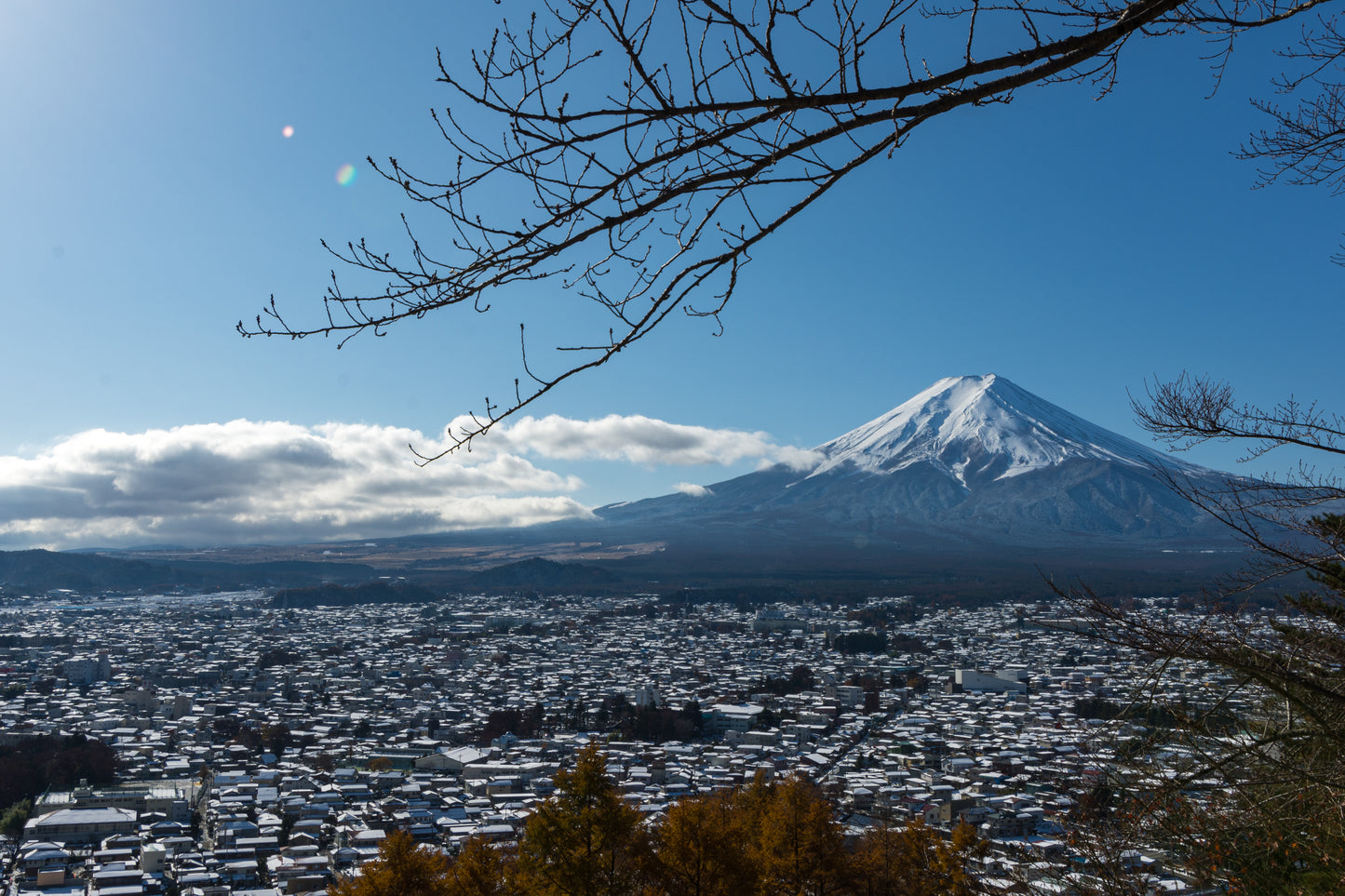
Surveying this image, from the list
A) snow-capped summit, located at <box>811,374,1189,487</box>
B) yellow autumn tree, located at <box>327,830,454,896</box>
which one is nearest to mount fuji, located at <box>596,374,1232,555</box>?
snow-capped summit, located at <box>811,374,1189,487</box>

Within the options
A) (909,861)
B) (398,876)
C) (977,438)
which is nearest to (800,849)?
(909,861)

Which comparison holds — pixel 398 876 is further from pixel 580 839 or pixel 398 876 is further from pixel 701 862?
pixel 701 862

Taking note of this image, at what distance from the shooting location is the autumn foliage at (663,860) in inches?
299

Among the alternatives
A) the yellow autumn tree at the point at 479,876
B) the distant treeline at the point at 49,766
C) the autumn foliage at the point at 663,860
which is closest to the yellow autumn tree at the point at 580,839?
the autumn foliage at the point at 663,860

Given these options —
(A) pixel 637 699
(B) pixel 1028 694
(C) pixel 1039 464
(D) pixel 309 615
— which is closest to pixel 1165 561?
(C) pixel 1039 464

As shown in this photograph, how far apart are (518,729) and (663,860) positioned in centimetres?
1718

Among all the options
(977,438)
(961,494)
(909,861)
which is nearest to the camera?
(909,861)

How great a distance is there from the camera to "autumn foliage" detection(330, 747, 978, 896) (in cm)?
761

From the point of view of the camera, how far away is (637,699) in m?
26.9

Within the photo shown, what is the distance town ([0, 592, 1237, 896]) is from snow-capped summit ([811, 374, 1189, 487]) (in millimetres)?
81396

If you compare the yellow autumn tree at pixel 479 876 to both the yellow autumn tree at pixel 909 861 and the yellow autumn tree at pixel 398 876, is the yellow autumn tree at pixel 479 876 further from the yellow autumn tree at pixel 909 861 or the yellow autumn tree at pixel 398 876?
the yellow autumn tree at pixel 909 861

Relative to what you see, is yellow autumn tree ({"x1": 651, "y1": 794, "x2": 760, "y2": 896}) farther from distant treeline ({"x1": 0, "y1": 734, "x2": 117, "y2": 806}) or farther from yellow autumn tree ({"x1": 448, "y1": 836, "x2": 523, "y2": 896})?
distant treeline ({"x1": 0, "y1": 734, "x2": 117, "y2": 806})

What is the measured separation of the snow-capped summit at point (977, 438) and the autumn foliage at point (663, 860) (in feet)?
399

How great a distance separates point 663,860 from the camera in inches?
320
